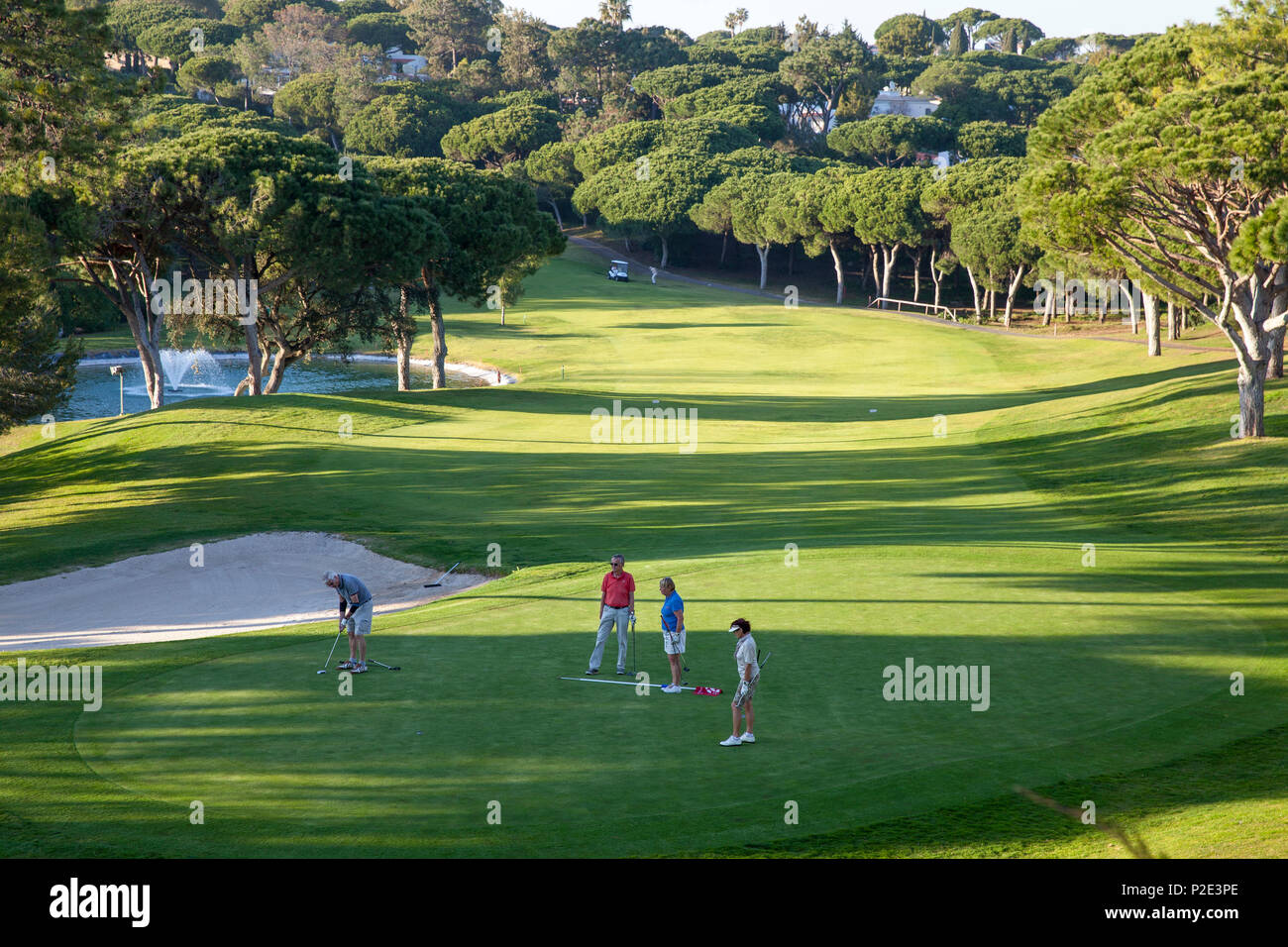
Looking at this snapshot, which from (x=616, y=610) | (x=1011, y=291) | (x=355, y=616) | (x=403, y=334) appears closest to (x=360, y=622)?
(x=355, y=616)

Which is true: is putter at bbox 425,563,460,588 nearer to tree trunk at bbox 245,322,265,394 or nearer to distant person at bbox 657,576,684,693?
distant person at bbox 657,576,684,693

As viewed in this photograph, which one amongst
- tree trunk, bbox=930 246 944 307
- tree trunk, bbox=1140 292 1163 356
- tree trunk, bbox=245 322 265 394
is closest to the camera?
tree trunk, bbox=245 322 265 394

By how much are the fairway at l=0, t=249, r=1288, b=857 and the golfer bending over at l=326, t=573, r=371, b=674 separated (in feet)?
2.16

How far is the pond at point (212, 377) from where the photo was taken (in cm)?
7162

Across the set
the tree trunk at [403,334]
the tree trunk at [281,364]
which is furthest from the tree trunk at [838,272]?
the tree trunk at [281,364]


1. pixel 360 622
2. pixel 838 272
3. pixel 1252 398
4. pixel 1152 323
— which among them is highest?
pixel 838 272

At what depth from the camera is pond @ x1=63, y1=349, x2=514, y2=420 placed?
7162cm

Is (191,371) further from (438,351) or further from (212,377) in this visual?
(438,351)

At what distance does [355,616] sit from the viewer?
62.5 feet

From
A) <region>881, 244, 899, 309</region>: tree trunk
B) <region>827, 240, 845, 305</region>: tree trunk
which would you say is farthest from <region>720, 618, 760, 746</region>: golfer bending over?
<region>827, 240, 845, 305</region>: tree trunk

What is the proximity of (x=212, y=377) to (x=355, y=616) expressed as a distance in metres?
70.9

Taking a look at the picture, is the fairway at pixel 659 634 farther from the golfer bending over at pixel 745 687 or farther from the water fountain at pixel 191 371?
the water fountain at pixel 191 371

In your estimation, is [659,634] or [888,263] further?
[888,263]

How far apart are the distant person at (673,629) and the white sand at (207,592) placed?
752 centimetres
